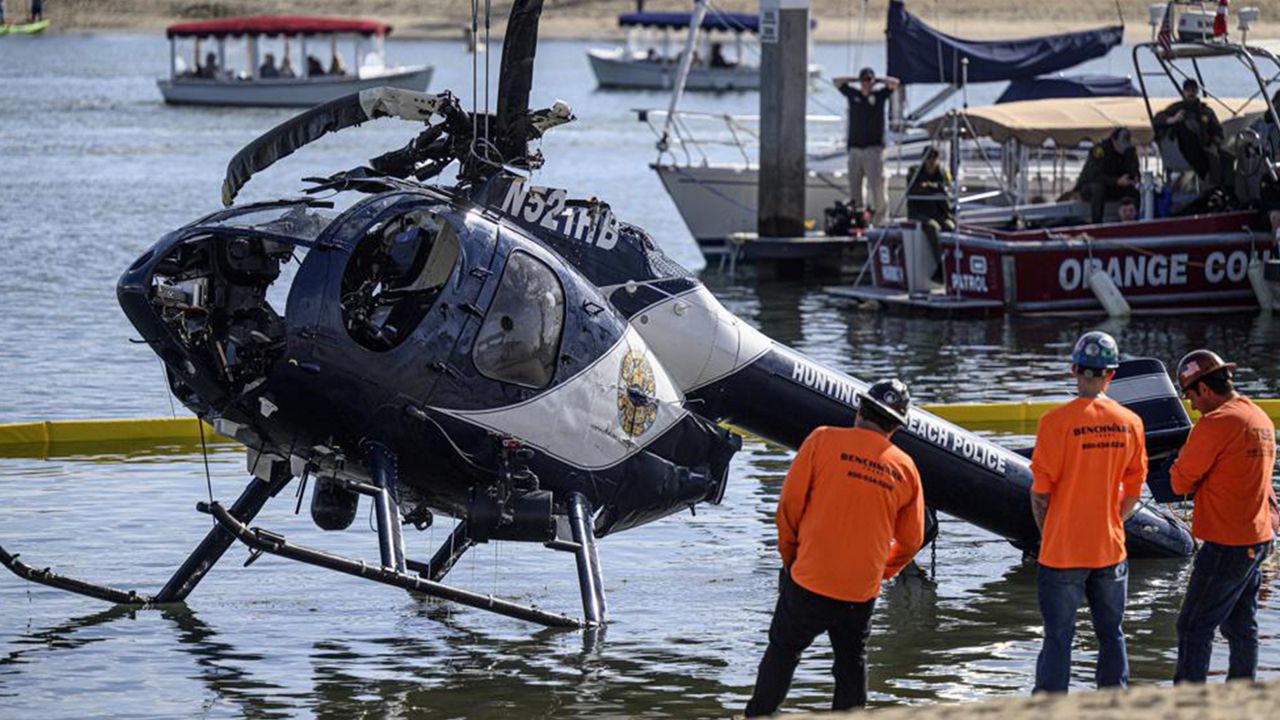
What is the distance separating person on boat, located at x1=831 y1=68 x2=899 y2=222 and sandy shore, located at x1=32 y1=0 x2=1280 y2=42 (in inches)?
2646

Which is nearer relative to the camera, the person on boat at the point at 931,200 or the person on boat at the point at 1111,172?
the person on boat at the point at 931,200

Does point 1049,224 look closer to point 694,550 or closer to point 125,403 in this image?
point 125,403

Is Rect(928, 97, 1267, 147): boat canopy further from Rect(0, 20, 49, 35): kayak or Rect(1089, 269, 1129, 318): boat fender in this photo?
Rect(0, 20, 49, 35): kayak

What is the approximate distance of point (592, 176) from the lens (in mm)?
52750

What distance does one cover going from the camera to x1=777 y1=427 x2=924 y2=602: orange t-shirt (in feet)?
29.8

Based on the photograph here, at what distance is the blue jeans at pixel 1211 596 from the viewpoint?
10.1 meters

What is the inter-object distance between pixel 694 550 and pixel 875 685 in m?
3.18

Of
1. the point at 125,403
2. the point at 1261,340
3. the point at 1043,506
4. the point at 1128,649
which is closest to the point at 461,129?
the point at 1043,506

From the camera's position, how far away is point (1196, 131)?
85.0 feet

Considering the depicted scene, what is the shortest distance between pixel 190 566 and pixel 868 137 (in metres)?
19.5

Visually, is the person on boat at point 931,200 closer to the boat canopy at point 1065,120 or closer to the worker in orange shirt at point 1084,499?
the boat canopy at point 1065,120

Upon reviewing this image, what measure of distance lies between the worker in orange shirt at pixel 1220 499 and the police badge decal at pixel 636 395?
2.92 metres

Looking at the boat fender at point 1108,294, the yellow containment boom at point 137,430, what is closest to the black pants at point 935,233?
the boat fender at point 1108,294

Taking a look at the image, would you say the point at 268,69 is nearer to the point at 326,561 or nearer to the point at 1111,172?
the point at 1111,172
